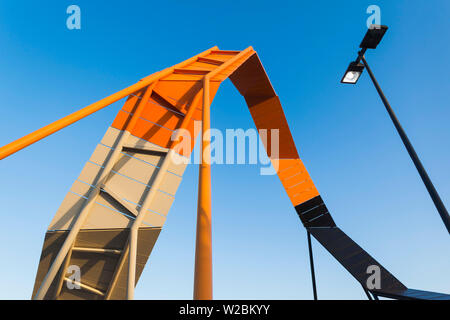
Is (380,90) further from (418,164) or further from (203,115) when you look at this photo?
(203,115)

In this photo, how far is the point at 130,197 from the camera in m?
7.72

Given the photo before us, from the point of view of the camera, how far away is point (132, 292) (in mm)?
5527

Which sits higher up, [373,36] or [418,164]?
[373,36]

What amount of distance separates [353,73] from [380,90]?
138 cm

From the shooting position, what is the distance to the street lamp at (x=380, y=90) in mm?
4754

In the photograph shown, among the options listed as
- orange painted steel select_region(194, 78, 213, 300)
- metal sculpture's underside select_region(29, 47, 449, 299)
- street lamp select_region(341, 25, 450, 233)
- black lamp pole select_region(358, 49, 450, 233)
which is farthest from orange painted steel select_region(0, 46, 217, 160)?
black lamp pole select_region(358, 49, 450, 233)

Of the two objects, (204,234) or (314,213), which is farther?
(314,213)

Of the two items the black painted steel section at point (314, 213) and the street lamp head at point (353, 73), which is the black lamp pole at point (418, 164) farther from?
the black painted steel section at point (314, 213)

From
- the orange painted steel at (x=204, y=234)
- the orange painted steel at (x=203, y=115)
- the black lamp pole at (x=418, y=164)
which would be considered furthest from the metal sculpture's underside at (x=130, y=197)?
the black lamp pole at (x=418, y=164)

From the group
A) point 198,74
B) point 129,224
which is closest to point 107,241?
point 129,224

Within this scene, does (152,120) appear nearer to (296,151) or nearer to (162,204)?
(162,204)

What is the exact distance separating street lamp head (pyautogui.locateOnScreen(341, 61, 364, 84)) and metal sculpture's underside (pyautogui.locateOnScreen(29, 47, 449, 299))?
3502 millimetres

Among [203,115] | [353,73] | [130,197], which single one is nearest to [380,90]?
[353,73]
